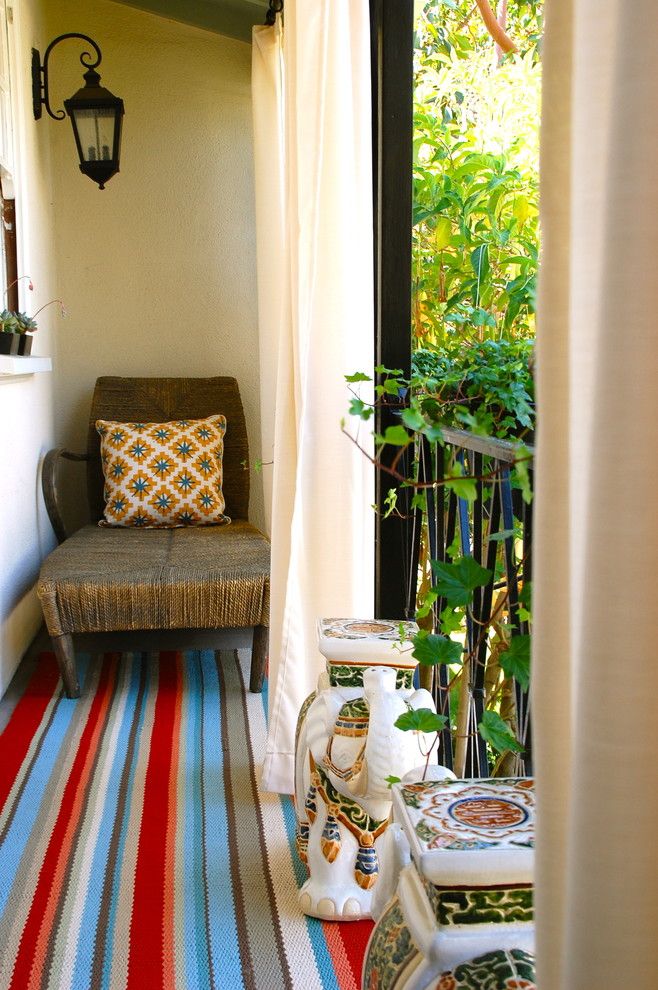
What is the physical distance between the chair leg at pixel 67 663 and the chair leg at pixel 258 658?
0.56 meters

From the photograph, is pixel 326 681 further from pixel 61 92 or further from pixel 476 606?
pixel 61 92

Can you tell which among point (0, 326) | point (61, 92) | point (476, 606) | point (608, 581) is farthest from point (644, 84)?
point (61, 92)

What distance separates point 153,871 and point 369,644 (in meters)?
0.68

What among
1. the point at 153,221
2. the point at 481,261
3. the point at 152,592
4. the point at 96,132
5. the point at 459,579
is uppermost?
the point at 96,132

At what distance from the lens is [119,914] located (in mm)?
1836

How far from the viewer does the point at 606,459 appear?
22.7 inches

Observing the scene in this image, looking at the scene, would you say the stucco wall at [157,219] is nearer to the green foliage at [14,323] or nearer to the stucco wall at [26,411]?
the stucco wall at [26,411]

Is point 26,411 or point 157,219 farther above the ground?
point 157,219

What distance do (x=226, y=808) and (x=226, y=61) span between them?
3.42 m

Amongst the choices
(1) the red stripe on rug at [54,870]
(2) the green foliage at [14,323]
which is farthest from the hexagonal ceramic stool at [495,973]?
(2) the green foliage at [14,323]

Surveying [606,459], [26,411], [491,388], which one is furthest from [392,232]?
[606,459]

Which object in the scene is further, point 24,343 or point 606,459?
point 24,343

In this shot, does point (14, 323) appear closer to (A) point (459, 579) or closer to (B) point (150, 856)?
(B) point (150, 856)

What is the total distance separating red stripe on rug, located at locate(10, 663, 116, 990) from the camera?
5.49ft
